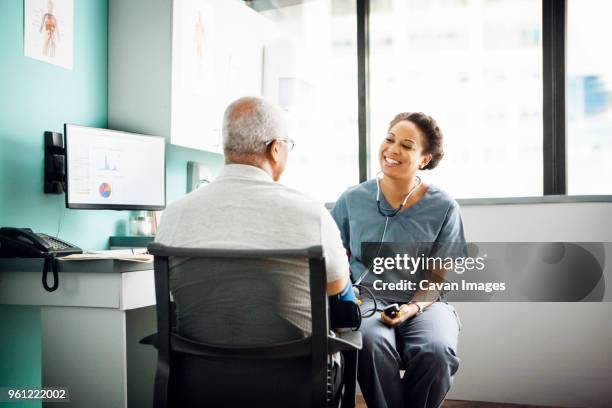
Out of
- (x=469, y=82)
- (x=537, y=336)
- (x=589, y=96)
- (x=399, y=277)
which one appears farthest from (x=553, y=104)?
(x=399, y=277)

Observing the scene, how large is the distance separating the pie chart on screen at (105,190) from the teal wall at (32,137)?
0.62 ft

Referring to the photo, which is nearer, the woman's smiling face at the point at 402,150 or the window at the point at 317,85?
the woman's smiling face at the point at 402,150

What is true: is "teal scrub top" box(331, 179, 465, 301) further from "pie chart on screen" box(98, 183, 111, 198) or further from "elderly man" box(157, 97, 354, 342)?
"pie chart on screen" box(98, 183, 111, 198)

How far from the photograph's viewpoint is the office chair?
1211 mm

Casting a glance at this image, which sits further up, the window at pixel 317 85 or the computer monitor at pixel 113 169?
the window at pixel 317 85

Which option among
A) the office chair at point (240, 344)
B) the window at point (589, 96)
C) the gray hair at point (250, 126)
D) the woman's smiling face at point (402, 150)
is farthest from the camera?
the window at point (589, 96)

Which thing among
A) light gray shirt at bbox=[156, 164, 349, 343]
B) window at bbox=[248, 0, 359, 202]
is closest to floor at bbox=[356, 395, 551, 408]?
window at bbox=[248, 0, 359, 202]

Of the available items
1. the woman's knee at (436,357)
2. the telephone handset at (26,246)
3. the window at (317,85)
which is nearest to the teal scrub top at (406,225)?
the woman's knee at (436,357)

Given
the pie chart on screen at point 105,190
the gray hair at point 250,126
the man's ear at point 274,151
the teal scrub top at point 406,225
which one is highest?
the gray hair at point 250,126

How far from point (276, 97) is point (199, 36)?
80 centimetres

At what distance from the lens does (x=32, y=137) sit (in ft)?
7.22

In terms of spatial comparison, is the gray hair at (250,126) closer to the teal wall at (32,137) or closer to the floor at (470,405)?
the teal wall at (32,137)

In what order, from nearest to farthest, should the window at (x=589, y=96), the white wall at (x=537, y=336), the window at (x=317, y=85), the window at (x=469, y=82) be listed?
the white wall at (x=537, y=336), the window at (x=589, y=96), the window at (x=469, y=82), the window at (x=317, y=85)

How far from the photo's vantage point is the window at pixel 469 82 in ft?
10.4
